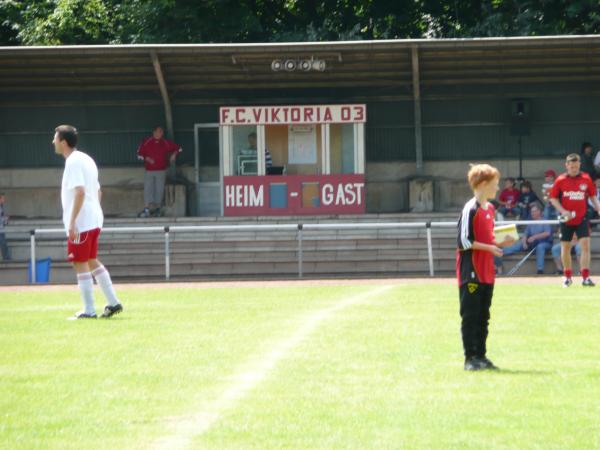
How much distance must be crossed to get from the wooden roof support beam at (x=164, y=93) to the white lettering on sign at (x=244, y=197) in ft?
8.09

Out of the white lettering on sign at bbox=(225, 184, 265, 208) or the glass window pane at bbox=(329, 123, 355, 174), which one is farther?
the glass window pane at bbox=(329, 123, 355, 174)

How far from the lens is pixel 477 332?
931 centimetres

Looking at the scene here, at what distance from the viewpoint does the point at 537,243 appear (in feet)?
80.3

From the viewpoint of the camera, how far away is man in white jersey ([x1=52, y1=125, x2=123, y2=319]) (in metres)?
12.9

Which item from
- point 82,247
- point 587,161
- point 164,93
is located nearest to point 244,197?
point 164,93

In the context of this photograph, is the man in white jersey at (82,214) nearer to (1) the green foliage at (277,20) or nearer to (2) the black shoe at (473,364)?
(2) the black shoe at (473,364)

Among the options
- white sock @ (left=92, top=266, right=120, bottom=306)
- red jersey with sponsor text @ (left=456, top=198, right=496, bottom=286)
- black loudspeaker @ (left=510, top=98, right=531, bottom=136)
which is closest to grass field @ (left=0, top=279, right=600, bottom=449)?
white sock @ (left=92, top=266, right=120, bottom=306)

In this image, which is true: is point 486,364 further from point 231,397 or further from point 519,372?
point 231,397

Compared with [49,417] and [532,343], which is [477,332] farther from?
[49,417]

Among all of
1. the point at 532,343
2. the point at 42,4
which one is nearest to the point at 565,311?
the point at 532,343

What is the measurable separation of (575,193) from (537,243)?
6.07 meters

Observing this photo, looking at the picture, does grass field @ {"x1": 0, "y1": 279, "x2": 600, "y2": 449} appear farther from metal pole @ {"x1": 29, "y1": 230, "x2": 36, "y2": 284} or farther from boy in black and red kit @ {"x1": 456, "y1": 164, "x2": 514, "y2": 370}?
metal pole @ {"x1": 29, "y1": 230, "x2": 36, "y2": 284}

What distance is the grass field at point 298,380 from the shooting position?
686 centimetres

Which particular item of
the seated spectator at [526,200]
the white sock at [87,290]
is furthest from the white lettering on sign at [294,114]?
the white sock at [87,290]
